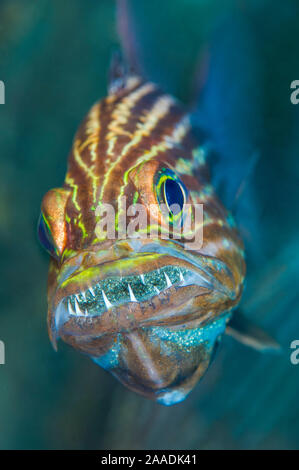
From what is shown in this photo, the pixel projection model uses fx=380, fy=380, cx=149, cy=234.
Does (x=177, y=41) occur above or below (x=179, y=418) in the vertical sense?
above

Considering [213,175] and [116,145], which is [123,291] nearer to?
[116,145]

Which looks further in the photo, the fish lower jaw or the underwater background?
the underwater background

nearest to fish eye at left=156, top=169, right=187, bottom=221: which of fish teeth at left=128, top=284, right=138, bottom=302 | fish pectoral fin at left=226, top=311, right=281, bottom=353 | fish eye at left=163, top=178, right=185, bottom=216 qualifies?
fish eye at left=163, top=178, right=185, bottom=216

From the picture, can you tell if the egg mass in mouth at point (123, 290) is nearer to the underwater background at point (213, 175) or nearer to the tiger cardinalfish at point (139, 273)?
the tiger cardinalfish at point (139, 273)

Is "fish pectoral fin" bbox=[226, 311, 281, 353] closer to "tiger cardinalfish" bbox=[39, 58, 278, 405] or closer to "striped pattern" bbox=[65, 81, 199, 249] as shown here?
"tiger cardinalfish" bbox=[39, 58, 278, 405]

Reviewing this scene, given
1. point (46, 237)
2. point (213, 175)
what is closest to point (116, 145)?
point (46, 237)
